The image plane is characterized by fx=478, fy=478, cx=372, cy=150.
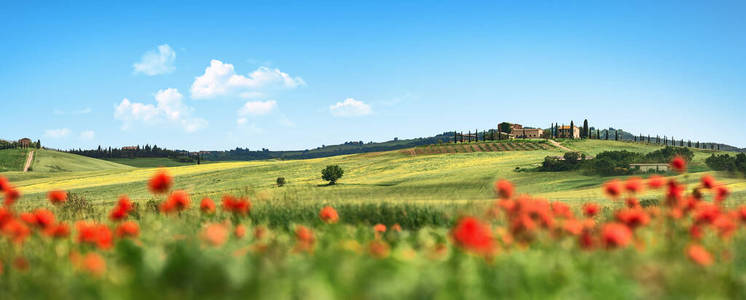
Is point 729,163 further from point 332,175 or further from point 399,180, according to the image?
point 332,175

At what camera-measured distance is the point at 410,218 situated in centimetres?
912

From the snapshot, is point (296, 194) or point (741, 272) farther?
point (296, 194)

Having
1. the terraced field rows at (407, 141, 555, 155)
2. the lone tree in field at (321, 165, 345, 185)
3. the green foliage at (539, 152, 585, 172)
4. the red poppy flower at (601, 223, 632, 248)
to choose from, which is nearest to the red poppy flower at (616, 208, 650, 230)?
the red poppy flower at (601, 223, 632, 248)

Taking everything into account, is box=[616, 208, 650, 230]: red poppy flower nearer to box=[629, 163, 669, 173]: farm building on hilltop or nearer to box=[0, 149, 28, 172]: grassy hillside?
box=[629, 163, 669, 173]: farm building on hilltop

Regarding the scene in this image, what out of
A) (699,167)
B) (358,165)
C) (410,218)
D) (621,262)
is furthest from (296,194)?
(358,165)

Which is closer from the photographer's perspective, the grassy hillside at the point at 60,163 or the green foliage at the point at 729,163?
the green foliage at the point at 729,163

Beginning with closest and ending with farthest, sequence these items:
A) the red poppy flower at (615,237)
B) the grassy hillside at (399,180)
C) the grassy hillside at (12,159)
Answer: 1. the red poppy flower at (615,237)
2. the grassy hillside at (399,180)
3. the grassy hillside at (12,159)

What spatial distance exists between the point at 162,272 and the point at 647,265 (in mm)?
4322

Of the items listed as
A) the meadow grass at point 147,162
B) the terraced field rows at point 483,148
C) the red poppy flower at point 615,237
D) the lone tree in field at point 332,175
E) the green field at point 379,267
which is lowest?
the meadow grass at point 147,162

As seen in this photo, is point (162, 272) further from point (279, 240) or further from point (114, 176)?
point (114, 176)

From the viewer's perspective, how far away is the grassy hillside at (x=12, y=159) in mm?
91688

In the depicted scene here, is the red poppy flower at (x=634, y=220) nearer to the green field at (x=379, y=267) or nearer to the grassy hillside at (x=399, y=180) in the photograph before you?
the green field at (x=379, y=267)

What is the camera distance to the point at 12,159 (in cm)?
9869

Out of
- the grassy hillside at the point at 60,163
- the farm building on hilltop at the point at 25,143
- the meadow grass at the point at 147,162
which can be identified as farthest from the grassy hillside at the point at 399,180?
the farm building on hilltop at the point at 25,143
